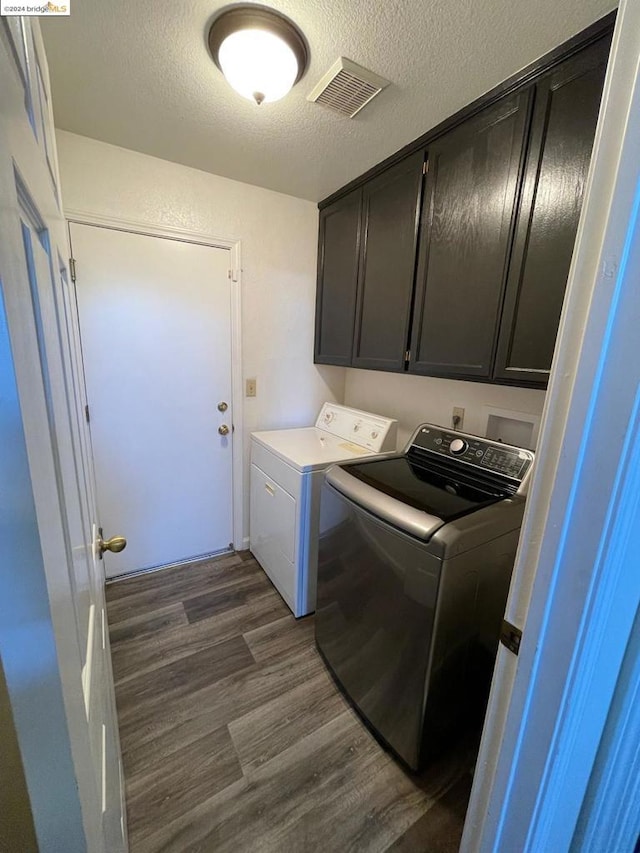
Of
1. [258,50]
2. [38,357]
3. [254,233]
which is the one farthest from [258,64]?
[38,357]

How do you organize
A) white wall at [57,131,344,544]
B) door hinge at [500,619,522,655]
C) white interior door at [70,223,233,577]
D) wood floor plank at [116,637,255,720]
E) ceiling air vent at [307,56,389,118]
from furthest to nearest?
white interior door at [70,223,233,577]
white wall at [57,131,344,544]
wood floor plank at [116,637,255,720]
ceiling air vent at [307,56,389,118]
door hinge at [500,619,522,655]

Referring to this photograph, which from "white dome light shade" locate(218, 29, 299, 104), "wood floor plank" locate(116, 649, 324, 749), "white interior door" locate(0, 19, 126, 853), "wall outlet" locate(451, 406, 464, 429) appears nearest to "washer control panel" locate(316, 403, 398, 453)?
"wall outlet" locate(451, 406, 464, 429)

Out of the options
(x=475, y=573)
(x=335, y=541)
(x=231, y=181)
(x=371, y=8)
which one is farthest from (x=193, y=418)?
(x=371, y=8)

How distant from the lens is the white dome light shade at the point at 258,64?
1.10 meters

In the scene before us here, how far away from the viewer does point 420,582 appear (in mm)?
1081

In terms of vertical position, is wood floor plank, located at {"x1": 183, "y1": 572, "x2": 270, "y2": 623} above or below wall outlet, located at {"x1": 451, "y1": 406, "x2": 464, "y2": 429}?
below

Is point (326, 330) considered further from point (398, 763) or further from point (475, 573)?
point (398, 763)

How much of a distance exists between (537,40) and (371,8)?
54 centimetres

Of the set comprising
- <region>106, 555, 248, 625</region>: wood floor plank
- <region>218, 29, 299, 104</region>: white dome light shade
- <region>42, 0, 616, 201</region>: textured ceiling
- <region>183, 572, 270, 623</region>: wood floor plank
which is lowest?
<region>183, 572, 270, 623</region>: wood floor plank

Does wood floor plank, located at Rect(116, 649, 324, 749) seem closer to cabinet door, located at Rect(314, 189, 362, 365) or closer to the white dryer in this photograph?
the white dryer

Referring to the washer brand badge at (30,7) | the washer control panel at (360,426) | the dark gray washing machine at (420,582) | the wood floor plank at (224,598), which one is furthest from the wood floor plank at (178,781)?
the washer brand badge at (30,7)

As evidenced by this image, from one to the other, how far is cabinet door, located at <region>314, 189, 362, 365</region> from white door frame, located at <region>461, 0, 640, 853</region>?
1674 millimetres

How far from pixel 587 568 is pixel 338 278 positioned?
6.83ft

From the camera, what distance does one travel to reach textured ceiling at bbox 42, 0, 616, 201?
103 centimetres
